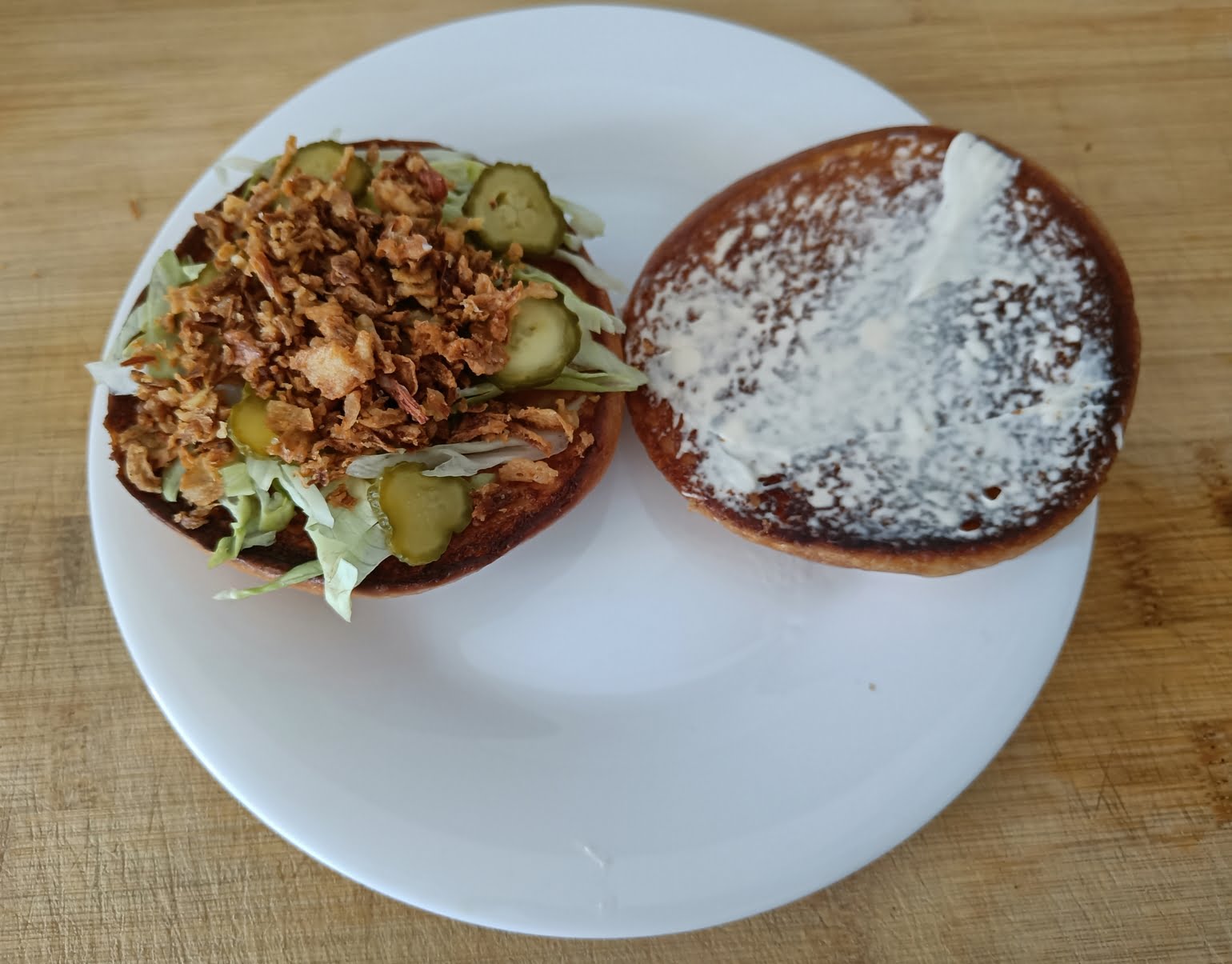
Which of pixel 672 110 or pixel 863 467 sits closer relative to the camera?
pixel 863 467

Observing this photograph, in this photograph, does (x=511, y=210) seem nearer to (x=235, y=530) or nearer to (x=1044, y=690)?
(x=235, y=530)

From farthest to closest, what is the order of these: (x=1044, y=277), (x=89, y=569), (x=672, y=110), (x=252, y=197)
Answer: (x=672, y=110) < (x=89, y=569) < (x=1044, y=277) < (x=252, y=197)

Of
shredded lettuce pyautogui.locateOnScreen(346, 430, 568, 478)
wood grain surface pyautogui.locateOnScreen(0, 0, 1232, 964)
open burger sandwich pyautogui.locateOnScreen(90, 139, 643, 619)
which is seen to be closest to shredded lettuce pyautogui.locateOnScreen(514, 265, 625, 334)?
open burger sandwich pyautogui.locateOnScreen(90, 139, 643, 619)

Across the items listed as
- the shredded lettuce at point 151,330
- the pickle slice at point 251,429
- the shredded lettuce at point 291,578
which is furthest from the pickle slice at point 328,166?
the shredded lettuce at point 291,578

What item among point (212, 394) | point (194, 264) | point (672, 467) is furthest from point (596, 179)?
point (212, 394)

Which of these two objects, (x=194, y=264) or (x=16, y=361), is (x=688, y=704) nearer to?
(x=194, y=264)

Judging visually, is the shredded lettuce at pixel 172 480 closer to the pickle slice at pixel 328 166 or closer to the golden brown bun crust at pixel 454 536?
the golden brown bun crust at pixel 454 536
